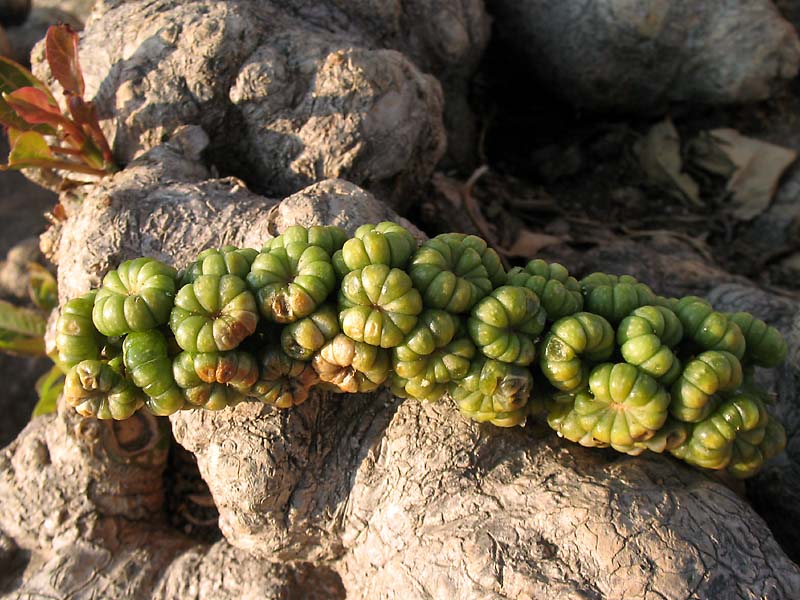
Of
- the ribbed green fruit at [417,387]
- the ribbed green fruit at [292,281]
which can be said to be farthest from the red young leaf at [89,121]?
the ribbed green fruit at [417,387]

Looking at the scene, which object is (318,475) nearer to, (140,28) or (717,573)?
(717,573)

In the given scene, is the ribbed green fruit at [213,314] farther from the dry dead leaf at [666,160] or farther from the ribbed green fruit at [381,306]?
the dry dead leaf at [666,160]

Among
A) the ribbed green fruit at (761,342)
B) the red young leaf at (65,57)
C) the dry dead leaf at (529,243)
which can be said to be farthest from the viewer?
the dry dead leaf at (529,243)

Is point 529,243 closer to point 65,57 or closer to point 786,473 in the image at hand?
point 786,473

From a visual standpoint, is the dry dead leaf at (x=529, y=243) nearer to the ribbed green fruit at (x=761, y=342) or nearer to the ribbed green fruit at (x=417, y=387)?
the ribbed green fruit at (x=761, y=342)

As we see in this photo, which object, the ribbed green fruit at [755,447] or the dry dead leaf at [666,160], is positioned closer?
the ribbed green fruit at [755,447]

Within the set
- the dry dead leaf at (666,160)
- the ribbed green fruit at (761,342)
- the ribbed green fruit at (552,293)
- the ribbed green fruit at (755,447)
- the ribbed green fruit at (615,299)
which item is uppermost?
the ribbed green fruit at (552,293)

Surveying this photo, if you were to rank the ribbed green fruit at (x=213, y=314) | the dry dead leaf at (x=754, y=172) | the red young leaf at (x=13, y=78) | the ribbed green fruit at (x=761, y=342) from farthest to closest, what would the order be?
the dry dead leaf at (x=754, y=172), the red young leaf at (x=13, y=78), the ribbed green fruit at (x=761, y=342), the ribbed green fruit at (x=213, y=314)

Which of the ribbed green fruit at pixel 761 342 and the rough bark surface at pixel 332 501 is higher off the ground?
the ribbed green fruit at pixel 761 342
